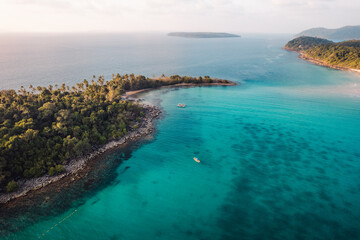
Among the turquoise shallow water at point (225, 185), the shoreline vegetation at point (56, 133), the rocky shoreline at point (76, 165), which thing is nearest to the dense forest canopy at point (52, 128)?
the shoreline vegetation at point (56, 133)

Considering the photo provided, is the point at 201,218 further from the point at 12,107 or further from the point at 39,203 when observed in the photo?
the point at 12,107

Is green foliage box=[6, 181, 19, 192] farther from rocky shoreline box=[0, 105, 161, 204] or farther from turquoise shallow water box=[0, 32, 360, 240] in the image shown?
turquoise shallow water box=[0, 32, 360, 240]

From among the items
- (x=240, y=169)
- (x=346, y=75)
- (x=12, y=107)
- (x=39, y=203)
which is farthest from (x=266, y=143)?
(x=346, y=75)

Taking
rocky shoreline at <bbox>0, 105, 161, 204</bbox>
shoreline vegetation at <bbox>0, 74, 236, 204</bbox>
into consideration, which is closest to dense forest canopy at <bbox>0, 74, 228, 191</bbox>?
shoreline vegetation at <bbox>0, 74, 236, 204</bbox>

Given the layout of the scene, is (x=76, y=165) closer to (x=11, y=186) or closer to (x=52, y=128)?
(x=11, y=186)

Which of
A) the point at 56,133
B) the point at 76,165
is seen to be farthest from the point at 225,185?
the point at 56,133

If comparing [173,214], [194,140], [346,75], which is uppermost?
[346,75]
